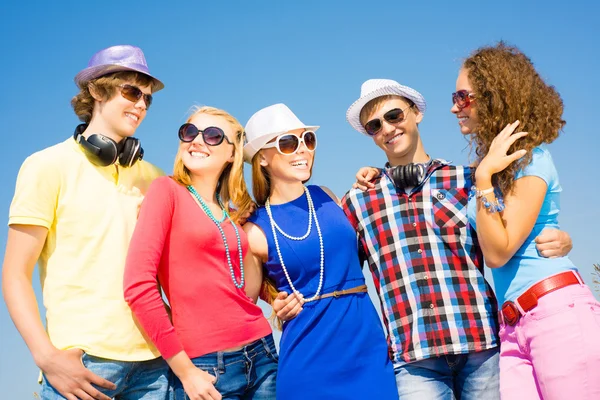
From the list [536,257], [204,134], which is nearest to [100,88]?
[204,134]

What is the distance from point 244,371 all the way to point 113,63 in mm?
2780

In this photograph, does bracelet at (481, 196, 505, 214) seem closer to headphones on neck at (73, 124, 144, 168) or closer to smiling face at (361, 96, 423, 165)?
smiling face at (361, 96, 423, 165)

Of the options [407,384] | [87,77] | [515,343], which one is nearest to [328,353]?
[407,384]

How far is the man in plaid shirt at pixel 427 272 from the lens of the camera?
492cm

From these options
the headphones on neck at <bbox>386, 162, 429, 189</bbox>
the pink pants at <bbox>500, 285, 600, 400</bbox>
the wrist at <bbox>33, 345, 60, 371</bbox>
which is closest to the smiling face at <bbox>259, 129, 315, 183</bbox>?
the headphones on neck at <bbox>386, 162, 429, 189</bbox>

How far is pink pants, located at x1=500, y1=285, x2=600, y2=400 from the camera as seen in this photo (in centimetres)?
407

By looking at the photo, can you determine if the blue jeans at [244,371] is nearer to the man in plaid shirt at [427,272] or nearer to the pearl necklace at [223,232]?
the pearl necklace at [223,232]

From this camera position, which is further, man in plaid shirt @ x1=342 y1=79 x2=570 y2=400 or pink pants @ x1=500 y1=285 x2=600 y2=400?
man in plaid shirt @ x1=342 y1=79 x2=570 y2=400

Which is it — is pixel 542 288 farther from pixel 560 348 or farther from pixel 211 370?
pixel 211 370

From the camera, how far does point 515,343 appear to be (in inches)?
176

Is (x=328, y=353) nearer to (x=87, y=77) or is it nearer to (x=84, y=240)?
(x=84, y=240)

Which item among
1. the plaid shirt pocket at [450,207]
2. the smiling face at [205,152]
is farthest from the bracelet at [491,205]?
the smiling face at [205,152]

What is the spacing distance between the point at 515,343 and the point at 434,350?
2.18 ft

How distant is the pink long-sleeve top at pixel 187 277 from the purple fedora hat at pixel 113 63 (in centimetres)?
111
